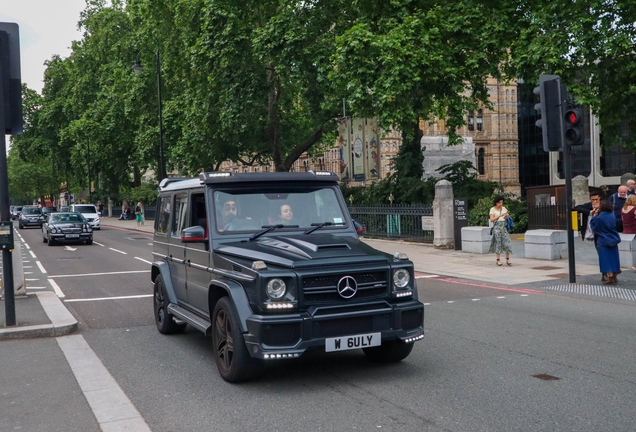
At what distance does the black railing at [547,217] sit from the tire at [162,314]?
19295 mm

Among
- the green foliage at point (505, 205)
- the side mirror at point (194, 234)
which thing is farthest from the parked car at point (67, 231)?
the side mirror at point (194, 234)

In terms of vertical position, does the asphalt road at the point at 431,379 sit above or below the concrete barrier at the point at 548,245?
below

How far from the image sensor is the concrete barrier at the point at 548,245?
1650cm

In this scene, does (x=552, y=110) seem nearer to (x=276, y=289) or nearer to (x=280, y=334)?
(x=276, y=289)

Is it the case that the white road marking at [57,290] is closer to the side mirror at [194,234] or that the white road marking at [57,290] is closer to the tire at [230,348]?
the side mirror at [194,234]

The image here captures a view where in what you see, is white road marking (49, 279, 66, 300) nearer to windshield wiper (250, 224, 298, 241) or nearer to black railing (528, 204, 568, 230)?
windshield wiper (250, 224, 298, 241)

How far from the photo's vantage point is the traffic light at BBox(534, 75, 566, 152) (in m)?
12.6

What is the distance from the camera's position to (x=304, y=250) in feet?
18.4

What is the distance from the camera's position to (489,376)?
5.79 metres

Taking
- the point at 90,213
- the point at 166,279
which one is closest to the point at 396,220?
the point at 166,279

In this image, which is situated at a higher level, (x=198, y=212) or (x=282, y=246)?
(x=198, y=212)

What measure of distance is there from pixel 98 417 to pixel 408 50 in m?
16.5

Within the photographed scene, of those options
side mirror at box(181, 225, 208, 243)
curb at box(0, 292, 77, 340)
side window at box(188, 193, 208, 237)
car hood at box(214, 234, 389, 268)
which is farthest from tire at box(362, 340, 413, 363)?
curb at box(0, 292, 77, 340)

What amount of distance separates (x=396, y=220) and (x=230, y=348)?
1953cm
